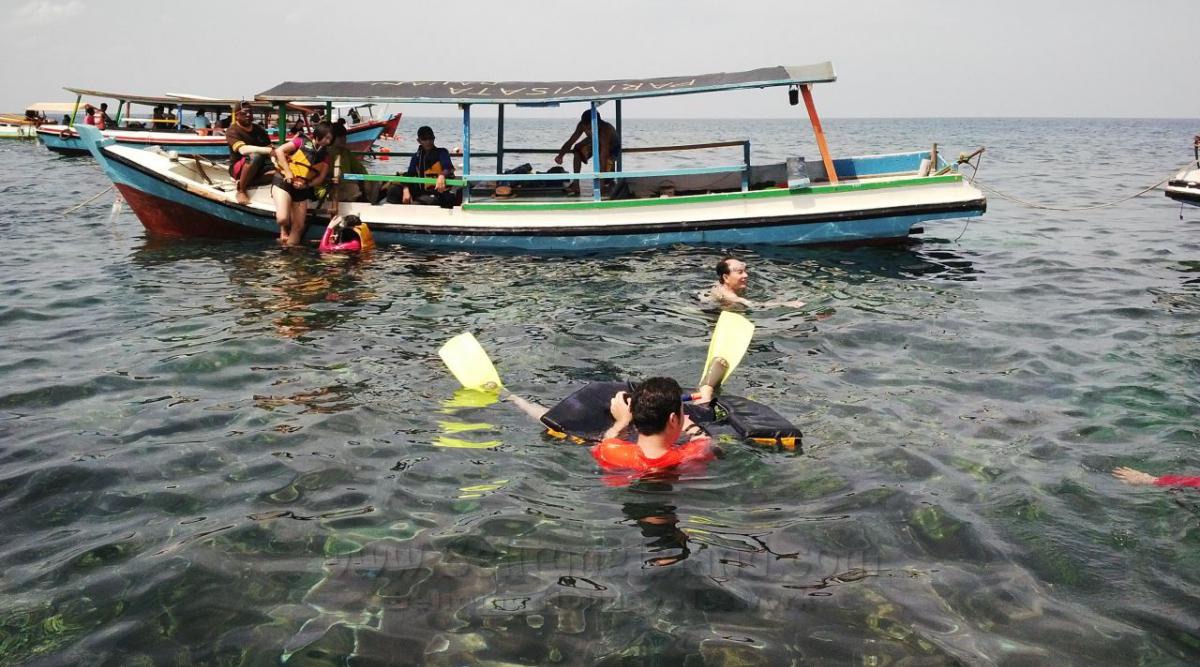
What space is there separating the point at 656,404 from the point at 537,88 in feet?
29.2

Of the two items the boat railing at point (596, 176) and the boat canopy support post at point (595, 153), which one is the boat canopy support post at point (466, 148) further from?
the boat canopy support post at point (595, 153)

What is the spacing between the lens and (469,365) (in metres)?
7.26

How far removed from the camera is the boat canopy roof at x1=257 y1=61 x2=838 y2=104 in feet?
40.1

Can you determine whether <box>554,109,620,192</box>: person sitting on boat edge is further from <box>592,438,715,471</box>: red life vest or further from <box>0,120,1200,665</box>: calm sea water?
<box>592,438,715,471</box>: red life vest

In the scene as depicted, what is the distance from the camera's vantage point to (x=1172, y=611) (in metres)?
4.14

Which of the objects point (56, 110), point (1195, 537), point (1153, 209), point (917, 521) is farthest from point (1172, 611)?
point (56, 110)

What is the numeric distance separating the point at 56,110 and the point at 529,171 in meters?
41.4

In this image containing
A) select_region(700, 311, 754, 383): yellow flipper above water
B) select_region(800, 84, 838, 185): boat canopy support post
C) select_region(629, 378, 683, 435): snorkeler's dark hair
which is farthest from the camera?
select_region(800, 84, 838, 185): boat canopy support post

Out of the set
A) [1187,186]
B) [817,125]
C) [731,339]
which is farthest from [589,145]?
[1187,186]

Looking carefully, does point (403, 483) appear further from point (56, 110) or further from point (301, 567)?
point (56, 110)

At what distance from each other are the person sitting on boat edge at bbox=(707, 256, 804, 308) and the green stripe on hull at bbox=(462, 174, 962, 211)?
2.86 meters

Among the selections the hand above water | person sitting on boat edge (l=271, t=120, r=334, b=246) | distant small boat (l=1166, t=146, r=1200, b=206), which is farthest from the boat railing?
the hand above water

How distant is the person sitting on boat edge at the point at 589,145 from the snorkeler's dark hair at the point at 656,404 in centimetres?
815

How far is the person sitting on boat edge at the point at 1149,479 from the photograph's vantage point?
525 cm
